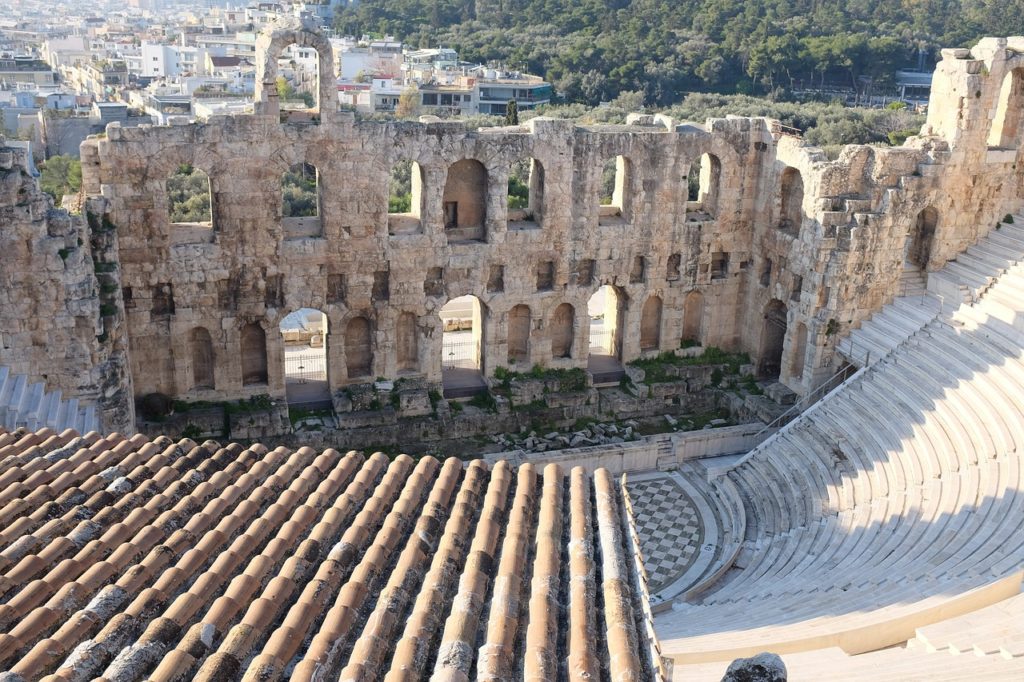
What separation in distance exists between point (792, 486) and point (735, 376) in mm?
5817

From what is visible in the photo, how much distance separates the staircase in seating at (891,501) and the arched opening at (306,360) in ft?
35.2

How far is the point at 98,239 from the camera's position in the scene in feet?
71.3

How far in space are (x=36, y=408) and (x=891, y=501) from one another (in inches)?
668

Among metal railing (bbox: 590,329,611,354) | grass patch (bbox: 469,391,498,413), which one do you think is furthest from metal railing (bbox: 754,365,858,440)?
grass patch (bbox: 469,391,498,413)

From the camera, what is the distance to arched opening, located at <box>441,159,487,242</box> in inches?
1028

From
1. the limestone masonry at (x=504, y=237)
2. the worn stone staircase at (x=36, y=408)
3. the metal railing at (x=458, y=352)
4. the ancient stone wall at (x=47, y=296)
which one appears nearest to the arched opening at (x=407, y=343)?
the limestone masonry at (x=504, y=237)

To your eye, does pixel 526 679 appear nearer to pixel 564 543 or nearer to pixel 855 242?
pixel 564 543

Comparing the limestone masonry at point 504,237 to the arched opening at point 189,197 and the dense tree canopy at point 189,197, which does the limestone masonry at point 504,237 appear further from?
the dense tree canopy at point 189,197


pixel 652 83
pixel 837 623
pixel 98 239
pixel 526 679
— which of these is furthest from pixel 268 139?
pixel 652 83

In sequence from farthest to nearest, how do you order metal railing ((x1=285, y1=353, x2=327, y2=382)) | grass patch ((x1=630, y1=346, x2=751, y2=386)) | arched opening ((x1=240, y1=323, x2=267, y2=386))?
1. grass patch ((x1=630, y1=346, x2=751, y2=386))
2. metal railing ((x1=285, y1=353, x2=327, y2=382))
3. arched opening ((x1=240, y1=323, x2=267, y2=386))

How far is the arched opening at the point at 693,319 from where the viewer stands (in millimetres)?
29422

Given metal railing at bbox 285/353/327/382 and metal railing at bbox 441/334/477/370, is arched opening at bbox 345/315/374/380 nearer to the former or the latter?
metal railing at bbox 285/353/327/382

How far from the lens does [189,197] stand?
46219mm

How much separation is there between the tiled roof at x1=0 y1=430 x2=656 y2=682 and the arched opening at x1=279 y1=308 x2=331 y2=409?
1273cm
